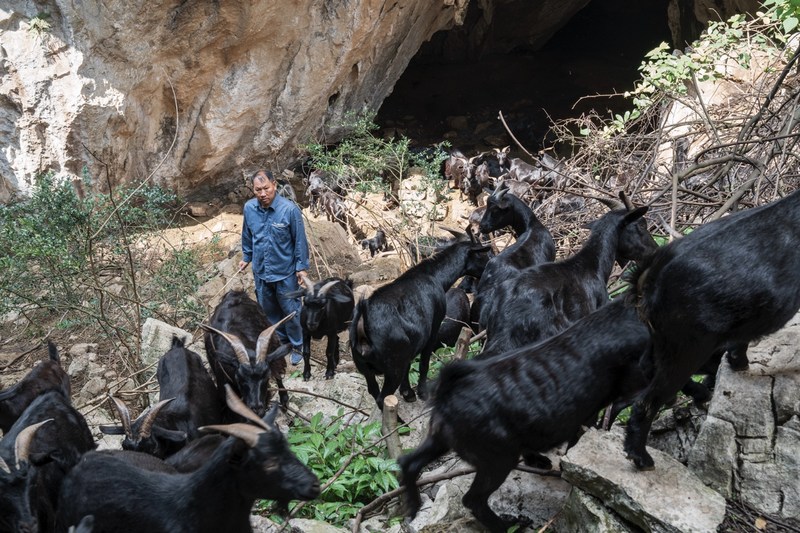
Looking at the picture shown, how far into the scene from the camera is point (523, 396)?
3643 millimetres

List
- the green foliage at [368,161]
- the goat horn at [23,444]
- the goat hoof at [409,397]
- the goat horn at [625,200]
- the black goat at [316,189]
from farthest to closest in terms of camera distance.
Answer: the black goat at [316,189] < the green foliage at [368,161] < the goat hoof at [409,397] < the goat horn at [625,200] < the goat horn at [23,444]

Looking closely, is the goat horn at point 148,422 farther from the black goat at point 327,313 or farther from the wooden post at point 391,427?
the black goat at point 327,313

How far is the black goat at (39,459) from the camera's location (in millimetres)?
4156

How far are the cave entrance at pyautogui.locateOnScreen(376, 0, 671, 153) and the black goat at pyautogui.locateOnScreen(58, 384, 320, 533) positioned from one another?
15256 mm

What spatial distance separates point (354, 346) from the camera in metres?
5.94

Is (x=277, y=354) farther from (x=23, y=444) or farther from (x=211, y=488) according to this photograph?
(x=211, y=488)

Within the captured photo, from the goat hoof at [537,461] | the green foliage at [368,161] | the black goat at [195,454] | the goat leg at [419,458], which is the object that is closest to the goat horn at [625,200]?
the goat hoof at [537,461]

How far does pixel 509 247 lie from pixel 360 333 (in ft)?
5.70

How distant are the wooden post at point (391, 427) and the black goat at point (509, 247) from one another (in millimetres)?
1010

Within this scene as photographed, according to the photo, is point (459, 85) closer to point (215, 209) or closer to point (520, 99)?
point (520, 99)

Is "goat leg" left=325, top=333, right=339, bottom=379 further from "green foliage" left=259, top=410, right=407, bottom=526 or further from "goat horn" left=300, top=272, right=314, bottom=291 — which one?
"green foliage" left=259, top=410, right=407, bottom=526

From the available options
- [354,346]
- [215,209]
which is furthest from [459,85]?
[354,346]

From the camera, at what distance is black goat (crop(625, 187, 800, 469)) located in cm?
370

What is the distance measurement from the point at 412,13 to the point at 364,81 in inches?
64.2
